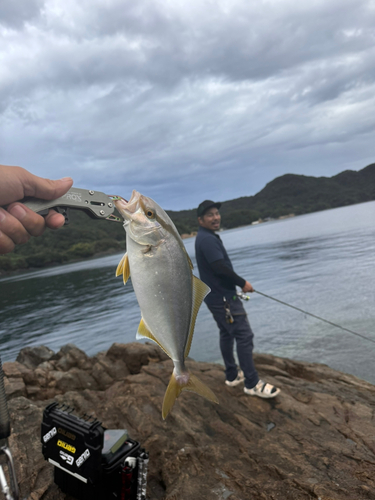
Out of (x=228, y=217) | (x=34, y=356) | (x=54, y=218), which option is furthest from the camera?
(x=228, y=217)

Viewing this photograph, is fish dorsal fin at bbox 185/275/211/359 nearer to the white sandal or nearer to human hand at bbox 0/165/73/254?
human hand at bbox 0/165/73/254

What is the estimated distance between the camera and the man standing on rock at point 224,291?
19.6 feet

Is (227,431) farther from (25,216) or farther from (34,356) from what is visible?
(34,356)

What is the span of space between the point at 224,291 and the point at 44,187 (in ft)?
14.7

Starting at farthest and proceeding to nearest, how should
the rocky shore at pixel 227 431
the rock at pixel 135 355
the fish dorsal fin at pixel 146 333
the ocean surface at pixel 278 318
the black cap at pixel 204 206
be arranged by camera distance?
the ocean surface at pixel 278 318
the rock at pixel 135 355
the black cap at pixel 204 206
the rocky shore at pixel 227 431
the fish dorsal fin at pixel 146 333

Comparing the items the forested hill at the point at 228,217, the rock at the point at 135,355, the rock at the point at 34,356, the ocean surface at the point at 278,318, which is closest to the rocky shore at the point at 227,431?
the rock at the point at 135,355

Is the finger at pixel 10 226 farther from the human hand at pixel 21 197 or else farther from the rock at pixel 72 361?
the rock at pixel 72 361

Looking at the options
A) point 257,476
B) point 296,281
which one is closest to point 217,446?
point 257,476

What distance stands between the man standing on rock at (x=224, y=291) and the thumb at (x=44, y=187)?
3986 millimetres

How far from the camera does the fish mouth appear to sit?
6.12ft

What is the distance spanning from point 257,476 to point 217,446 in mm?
735

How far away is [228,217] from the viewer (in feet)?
443

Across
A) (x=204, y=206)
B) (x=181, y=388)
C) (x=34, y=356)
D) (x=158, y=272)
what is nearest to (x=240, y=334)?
(x=204, y=206)

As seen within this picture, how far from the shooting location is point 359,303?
519 inches
